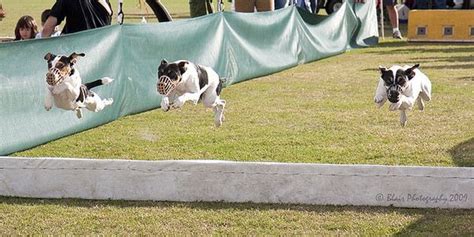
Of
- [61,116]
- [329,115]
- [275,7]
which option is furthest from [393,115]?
[275,7]

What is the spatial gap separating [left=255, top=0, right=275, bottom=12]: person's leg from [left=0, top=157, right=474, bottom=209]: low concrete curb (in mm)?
12385

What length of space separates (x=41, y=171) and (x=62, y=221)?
0.77 m

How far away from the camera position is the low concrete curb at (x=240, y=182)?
771 centimetres

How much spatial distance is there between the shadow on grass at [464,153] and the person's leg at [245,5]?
1051 centimetres

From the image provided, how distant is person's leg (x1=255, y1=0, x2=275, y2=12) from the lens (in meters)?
20.4

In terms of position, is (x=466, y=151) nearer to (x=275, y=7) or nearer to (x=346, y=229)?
(x=346, y=229)

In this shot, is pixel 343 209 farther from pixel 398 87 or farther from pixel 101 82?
pixel 101 82

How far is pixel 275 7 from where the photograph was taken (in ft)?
70.7

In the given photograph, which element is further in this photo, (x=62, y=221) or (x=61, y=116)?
(x=61, y=116)

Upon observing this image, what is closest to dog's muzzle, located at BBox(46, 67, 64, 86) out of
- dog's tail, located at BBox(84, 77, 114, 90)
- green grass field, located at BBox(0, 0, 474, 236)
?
dog's tail, located at BBox(84, 77, 114, 90)

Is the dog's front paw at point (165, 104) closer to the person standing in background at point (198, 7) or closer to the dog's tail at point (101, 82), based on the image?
the dog's tail at point (101, 82)

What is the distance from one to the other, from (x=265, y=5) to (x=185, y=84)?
46.1 feet

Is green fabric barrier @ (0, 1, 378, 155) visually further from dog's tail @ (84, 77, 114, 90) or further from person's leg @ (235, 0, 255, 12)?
dog's tail @ (84, 77, 114, 90)

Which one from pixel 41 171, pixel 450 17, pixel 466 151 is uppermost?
pixel 41 171
